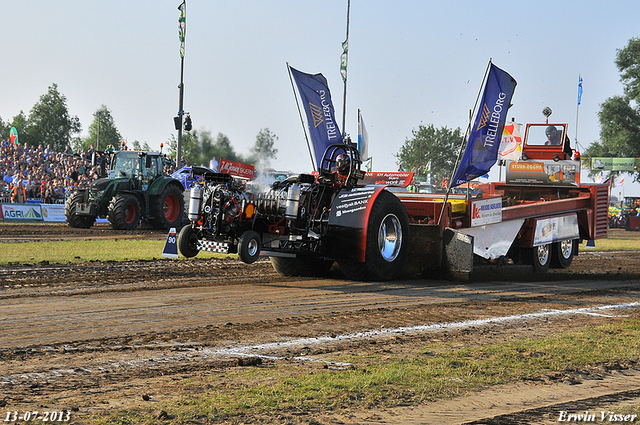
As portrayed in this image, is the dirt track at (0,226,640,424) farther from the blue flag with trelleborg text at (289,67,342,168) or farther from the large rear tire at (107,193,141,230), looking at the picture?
the large rear tire at (107,193,141,230)

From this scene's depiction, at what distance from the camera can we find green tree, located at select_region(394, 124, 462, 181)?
5650 centimetres

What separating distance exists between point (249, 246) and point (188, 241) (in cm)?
90

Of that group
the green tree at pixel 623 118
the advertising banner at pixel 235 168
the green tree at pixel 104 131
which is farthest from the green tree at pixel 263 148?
the green tree at pixel 104 131

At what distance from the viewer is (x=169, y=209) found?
22406mm

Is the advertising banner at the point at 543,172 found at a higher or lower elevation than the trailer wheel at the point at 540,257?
higher

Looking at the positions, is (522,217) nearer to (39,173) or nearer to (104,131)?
(39,173)

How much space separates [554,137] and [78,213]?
13461 mm

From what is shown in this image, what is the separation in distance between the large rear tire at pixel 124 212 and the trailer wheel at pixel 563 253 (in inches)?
484

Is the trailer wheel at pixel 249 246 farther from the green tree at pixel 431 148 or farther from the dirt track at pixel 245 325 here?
the green tree at pixel 431 148

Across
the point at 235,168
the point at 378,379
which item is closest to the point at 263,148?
the point at 235,168

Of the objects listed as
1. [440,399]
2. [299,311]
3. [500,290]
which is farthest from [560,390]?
[500,290]

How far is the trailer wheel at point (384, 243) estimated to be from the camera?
31.7ft

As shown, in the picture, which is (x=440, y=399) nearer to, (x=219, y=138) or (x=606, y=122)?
(x=219, y=138)

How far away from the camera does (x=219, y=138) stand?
→ 19828 millimetres
